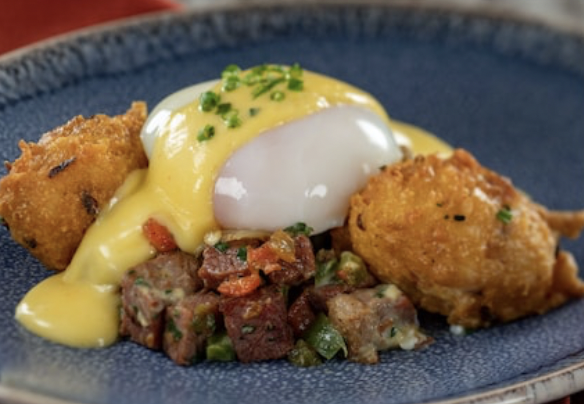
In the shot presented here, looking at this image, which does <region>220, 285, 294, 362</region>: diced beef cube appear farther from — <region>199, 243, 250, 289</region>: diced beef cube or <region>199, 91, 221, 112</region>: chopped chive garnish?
<region>199, 91, 221, 112</region>: chopped chive garnish

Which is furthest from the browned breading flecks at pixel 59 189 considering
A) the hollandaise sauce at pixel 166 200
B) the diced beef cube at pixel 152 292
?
the diced beef cube at pixel 152 292

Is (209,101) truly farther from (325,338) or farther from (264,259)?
(325,338)

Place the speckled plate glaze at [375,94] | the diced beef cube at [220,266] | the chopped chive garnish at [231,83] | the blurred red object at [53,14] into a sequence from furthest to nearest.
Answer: the blurred red object at [53,14] → the chopped chive garnish at [231,83] → the diced beef cube at [220,266] → the speckled plate glaze at [375,94]

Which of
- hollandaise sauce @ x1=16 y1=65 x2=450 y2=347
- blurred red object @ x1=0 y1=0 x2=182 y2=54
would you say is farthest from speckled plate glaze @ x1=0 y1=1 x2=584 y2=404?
blurred red object @ x1=0 y1=0 x2=182 y2=54

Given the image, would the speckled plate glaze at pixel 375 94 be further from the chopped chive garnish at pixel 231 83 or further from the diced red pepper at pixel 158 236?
the chopped chive garnish at pixel 231 83

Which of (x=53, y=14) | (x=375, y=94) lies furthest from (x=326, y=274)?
(x=53, y=14)

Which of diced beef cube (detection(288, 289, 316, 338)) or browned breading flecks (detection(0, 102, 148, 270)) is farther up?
browned breading flecks (detection(0, 102, 148, 270))

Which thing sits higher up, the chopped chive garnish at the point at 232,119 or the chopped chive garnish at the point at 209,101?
the chopped chive garnish at the point at 209,101
